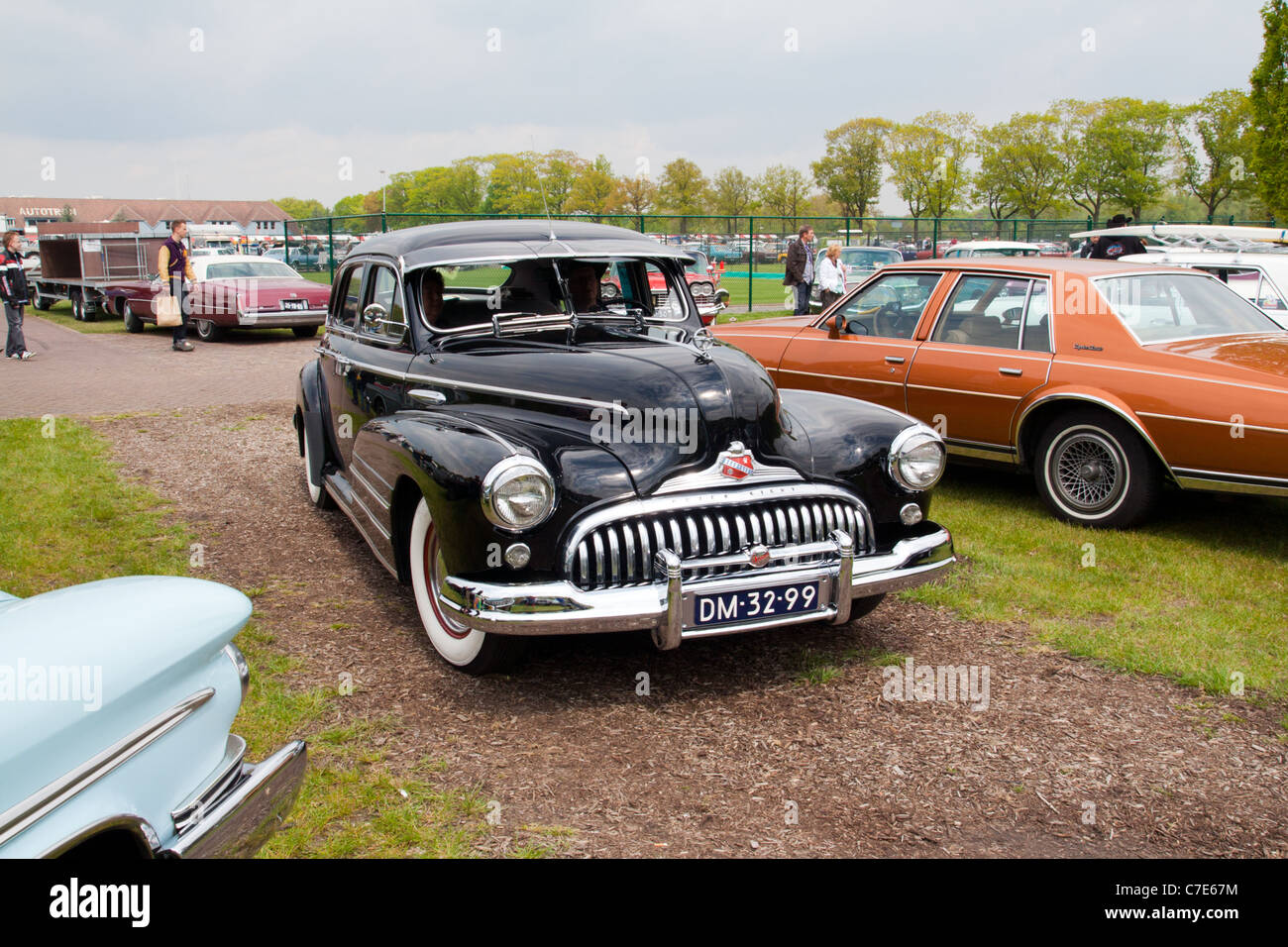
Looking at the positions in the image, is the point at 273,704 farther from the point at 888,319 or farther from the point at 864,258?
the point at 864,258

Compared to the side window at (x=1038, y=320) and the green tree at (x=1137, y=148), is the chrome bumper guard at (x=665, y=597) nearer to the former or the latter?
the side window at (x=1038, y=320)

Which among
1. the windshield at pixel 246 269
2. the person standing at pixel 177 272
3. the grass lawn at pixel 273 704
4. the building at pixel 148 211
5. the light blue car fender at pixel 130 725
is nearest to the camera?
the light blue car fender at pixel 130 725

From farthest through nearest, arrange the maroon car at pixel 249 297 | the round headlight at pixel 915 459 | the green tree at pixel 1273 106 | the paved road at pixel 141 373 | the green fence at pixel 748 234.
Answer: the green tree at pixel 1273 106 < the green fence at pixel 748 234 < the maroon car at pixel 249 297 < the paved road at pixel 141 373 < the round headlight at pixel 915 459

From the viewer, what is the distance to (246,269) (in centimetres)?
1803

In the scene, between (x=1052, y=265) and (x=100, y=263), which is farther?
(x=100, y=263)

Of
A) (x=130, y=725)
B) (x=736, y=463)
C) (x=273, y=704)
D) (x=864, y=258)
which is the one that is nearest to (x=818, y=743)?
(x=736, y=463)

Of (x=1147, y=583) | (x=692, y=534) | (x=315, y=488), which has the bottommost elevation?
(x=1147, y=583)

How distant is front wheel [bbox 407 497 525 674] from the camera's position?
13.5 feet

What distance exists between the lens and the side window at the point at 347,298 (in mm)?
6051

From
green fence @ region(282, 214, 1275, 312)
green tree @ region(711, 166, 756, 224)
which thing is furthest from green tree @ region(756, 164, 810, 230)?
green fence @ region(282, 214, 1275, 312)

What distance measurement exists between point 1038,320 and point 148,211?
140m

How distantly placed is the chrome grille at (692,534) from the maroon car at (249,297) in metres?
14.5

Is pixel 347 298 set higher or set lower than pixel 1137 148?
lower

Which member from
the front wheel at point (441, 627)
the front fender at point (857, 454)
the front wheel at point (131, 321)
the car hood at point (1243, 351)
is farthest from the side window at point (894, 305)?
the front wheel at point (131, 321)
